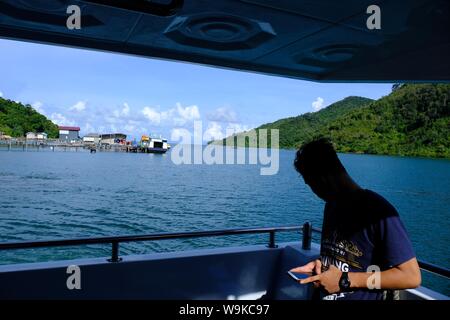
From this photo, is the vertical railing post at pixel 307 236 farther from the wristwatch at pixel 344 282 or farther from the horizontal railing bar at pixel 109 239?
the wristwatch at pixel 344 282

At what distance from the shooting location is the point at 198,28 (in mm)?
2086

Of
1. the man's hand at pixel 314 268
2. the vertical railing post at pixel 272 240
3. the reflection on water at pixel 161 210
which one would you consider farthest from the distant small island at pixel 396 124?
the man's hand at pixel 314 268

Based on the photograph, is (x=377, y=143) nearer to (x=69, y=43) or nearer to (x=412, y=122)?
(x=412, y=122)

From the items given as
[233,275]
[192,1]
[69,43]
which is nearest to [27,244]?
[69,43]

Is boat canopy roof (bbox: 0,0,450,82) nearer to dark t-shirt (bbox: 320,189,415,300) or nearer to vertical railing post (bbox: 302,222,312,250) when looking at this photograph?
dark t-shirt (bbox: 320,189,415,300)

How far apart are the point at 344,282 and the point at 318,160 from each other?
407 millimetres

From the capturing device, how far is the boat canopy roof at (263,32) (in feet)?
5.76

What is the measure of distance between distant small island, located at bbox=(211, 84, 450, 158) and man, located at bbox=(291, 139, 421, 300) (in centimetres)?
6135

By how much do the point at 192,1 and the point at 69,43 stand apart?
36.5 inches

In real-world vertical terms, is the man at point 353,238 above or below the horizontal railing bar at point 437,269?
above

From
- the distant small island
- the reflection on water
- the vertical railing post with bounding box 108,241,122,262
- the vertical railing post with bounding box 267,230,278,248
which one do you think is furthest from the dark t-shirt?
the distant small island

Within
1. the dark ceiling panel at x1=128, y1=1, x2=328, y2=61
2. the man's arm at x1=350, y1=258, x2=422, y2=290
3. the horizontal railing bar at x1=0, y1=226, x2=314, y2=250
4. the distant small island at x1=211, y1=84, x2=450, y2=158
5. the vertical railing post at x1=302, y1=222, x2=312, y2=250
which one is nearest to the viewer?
the man's arm at x1=350, y1=258, x2=422, y2=290

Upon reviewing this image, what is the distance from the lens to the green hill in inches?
3551

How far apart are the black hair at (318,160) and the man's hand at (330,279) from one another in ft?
1.06
